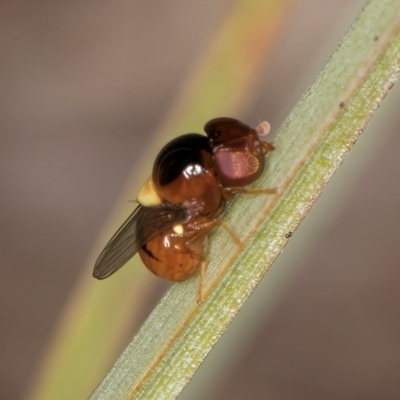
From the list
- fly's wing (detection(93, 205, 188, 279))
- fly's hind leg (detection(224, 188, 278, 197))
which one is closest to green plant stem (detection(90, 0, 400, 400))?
fly's hind leg (detection(224, 188, 278, 197))

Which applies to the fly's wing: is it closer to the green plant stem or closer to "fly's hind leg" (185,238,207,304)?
"fly's hind leg" (185,238,207,304)

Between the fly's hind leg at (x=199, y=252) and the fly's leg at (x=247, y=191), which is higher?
the fly's leg at (x=247, y=191)

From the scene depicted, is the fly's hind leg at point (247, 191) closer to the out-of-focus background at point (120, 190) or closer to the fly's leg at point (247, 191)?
the fly's leg at point (247, 191)

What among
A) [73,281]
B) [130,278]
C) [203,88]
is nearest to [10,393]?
[73,281]

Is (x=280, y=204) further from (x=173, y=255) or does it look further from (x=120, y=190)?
(x=120, y=190)

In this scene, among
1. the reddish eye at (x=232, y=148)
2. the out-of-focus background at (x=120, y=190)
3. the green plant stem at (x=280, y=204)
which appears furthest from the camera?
the out-of-focus background at (x=120, y=190)

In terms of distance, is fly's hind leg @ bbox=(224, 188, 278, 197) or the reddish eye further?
the reddish eye

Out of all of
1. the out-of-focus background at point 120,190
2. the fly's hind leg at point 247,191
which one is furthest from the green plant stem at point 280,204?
the out-of-focus background at point 120,190
